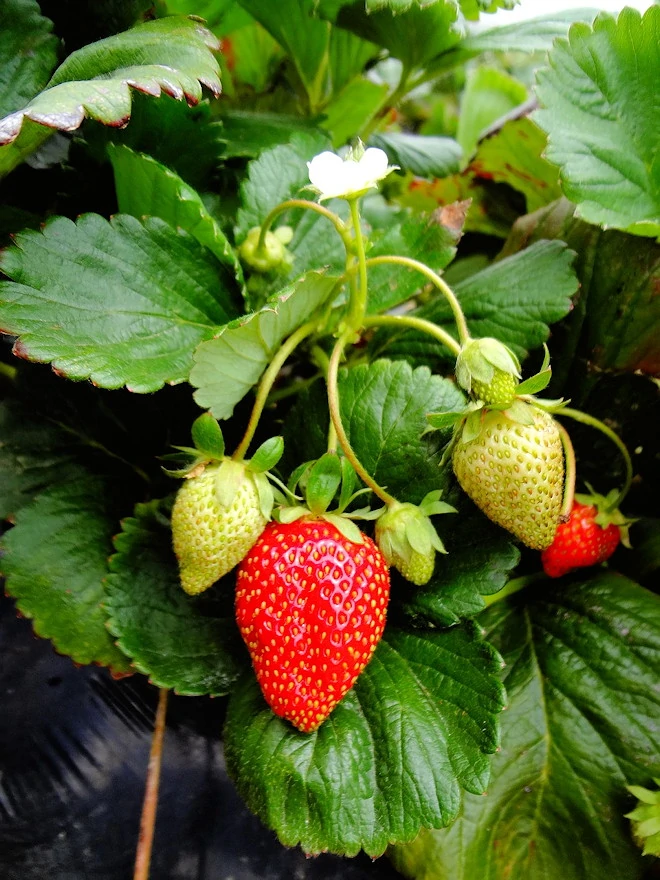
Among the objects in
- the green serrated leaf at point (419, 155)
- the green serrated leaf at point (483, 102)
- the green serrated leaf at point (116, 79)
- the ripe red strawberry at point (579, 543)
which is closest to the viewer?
the green serrated leaf at point (116, 79)

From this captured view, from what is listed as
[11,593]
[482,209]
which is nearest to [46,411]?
[11,593]

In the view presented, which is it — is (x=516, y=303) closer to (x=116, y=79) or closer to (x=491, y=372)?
(x=491, y=372)

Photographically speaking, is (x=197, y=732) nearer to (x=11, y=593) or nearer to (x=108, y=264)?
(x=11, y=593)

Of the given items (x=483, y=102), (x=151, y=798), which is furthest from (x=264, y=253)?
(x=483, y=102)

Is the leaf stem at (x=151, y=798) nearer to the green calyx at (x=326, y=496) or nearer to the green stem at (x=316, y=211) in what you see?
the green calyx at (x=326, y=496)

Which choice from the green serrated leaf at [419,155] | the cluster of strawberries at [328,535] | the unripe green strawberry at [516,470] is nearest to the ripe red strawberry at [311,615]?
the cluster of strawberries at [328,535]

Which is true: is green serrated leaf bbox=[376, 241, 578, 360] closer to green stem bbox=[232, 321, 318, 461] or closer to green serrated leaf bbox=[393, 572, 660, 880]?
green stem bbox=[232, 321, 318, 461]

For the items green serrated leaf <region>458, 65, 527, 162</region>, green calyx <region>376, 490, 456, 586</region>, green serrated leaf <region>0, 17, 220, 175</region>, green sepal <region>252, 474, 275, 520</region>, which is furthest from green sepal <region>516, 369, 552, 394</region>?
green serrated leaf <region>458, 65, 527, 162</region>
